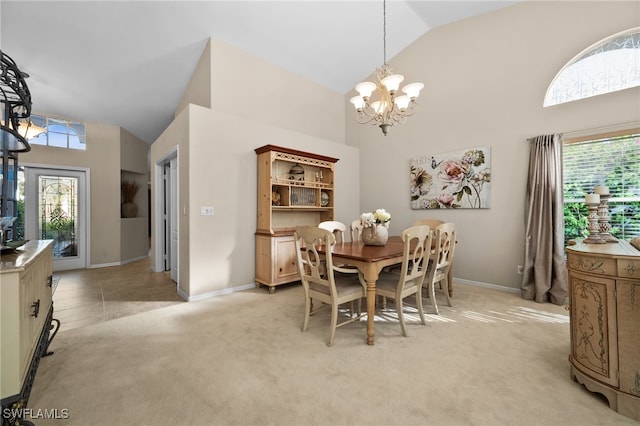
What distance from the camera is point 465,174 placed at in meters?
4.08

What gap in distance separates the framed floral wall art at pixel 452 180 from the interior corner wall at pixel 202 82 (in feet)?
11.4

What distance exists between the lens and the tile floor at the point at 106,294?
117 inches

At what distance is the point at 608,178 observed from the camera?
3.11 m

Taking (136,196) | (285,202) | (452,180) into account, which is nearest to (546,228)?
(452,180)

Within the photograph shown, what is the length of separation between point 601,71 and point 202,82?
17.0ft

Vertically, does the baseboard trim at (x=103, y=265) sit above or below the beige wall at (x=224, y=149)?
below

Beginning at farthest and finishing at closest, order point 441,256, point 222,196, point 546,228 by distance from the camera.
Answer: point 222,196 → point 546,228 → point 441,256

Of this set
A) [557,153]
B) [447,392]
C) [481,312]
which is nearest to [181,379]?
[447,392]

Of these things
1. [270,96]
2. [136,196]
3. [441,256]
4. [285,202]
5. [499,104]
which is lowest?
[441,256]

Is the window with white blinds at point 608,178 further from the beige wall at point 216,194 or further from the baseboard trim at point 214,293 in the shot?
the baseboard trim at point 214,293

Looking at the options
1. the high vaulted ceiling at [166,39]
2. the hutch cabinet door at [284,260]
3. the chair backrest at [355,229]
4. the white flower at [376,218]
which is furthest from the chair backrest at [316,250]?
the high vaulted ceiling at [166,39]

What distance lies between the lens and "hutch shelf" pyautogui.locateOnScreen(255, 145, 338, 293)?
3783mm

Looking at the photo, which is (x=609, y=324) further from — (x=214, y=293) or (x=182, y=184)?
(x=182, y=184)

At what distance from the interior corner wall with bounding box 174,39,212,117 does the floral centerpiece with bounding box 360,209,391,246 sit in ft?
9.28
